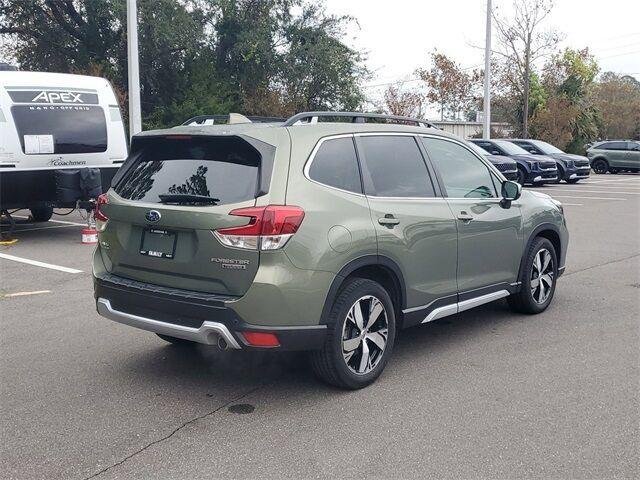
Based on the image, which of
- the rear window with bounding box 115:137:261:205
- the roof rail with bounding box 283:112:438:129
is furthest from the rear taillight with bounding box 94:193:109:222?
the roof rail with bounding box 283:112:438:129

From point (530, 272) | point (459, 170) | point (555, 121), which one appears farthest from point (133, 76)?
point (555, 121)

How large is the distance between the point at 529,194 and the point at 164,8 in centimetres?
1916

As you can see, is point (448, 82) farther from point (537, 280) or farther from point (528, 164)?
point (537, 280)

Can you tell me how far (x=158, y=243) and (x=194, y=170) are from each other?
518 mm

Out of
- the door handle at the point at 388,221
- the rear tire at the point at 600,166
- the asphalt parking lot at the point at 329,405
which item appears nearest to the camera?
the asphalt parking lot at the point at 329,405

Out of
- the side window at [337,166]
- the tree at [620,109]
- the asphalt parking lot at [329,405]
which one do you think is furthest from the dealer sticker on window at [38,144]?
the tree at [620,109]

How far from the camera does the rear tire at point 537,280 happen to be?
6.25 m

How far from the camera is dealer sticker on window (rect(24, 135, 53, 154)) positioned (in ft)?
35.1

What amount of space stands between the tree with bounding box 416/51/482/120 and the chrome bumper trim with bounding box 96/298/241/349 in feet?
137

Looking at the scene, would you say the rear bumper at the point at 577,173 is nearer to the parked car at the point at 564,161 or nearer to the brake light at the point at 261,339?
the parked car at the point at 564,161

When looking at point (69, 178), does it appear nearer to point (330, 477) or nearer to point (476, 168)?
point (476, 168)

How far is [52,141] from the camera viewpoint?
35.9ft

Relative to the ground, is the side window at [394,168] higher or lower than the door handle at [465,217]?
higher

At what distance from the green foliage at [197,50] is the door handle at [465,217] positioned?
19617mm
